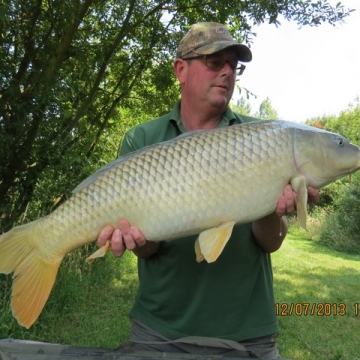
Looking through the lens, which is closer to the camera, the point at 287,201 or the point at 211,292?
the point at 287,201

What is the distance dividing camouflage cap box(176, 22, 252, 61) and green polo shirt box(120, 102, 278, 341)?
Answer: 1.89 ft

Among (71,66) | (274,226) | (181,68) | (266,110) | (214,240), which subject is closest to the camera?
(214,240)

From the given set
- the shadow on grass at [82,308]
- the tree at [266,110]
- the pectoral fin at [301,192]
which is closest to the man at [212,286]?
the pectoral fin at [301,192]

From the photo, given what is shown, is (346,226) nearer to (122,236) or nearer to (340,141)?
(340,141)

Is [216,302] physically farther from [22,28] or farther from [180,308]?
[22,28]

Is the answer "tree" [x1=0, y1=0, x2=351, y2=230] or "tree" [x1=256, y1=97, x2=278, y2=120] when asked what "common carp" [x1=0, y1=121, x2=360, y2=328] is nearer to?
"tree" [x1=0, y1=0, x2=351, y2=230]

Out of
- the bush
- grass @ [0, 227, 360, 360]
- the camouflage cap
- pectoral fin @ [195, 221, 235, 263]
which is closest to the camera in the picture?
pectoral fin @ [195, 221, 235, 263]

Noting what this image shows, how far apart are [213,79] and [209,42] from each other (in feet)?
0.40

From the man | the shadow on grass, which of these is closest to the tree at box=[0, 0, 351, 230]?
the shadow on grass

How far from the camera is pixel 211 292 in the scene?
1.42 meters

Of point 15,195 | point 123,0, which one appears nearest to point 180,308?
point 15,195

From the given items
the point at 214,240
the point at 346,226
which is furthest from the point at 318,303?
the point at 346,226

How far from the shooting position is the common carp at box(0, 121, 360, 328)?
4.09 feet

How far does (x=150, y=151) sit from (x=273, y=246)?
47cm
